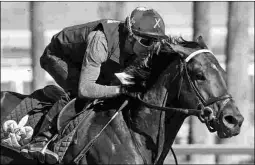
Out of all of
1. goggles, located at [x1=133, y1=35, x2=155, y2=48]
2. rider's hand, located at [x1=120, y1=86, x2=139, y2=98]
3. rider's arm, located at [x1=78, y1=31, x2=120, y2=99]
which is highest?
goggles, located at [x1=133, y1=35, x2=155, y2=48]

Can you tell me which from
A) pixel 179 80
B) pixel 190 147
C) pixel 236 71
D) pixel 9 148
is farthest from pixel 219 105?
pixel 236 71

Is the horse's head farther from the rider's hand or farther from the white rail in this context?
the white rail

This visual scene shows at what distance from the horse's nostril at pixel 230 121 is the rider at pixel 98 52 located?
0.67 m

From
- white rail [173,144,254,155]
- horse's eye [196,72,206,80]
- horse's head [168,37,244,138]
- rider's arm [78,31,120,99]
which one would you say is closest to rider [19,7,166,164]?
rider's arm [78,31,120,99]

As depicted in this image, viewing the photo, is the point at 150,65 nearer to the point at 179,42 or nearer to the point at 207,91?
the point at 179,42

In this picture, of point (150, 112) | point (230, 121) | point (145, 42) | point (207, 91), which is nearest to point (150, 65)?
point (145, 42)

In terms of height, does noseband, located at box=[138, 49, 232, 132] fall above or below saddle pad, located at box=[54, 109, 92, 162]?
above

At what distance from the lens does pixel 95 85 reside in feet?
13.6

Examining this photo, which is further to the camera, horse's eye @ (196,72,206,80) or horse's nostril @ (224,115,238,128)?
horse's eye @ (196,72,206,80)

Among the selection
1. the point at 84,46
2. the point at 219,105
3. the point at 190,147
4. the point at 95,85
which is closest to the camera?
the point at 219,105

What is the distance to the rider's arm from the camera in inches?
163

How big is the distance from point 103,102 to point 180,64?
0.59 meters

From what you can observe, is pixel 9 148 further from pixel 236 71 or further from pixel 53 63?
pixel 236 71

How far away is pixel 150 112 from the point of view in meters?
4.24
